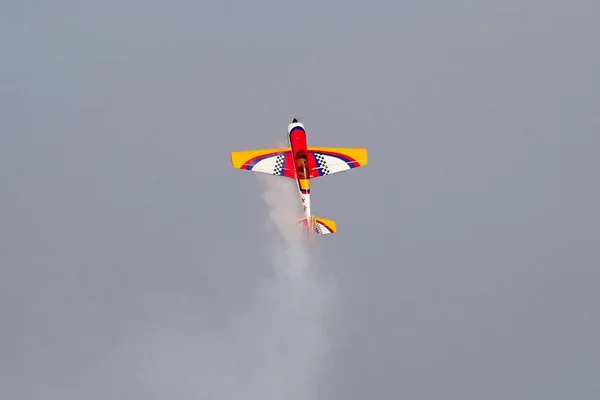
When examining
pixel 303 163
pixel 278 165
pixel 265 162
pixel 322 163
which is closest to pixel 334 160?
pixel 322 163

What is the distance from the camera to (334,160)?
10275 centimetres

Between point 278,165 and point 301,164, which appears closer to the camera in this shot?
point 301,164

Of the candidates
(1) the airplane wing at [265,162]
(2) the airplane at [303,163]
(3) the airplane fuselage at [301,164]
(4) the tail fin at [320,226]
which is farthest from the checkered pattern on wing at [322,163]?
(4) the tail fin at [320,226]

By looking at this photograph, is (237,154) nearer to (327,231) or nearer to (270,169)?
(270,169)

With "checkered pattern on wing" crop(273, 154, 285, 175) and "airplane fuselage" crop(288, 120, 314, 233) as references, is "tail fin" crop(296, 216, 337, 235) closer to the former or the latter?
"airplane fuselage" crop(288, 120, 314, 233)

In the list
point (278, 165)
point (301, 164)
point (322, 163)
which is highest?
point (278, 165)

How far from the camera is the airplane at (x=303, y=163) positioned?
330ft

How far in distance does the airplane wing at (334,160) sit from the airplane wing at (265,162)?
7.04 ft

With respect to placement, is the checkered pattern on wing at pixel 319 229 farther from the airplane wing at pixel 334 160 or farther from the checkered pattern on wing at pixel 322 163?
the checkered pattern on wing at pixel 322 163

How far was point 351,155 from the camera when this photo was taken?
10306cm

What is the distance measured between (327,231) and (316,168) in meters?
5.58

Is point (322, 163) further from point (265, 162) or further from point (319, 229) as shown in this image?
point (319, 229)

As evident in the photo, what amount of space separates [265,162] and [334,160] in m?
5.80

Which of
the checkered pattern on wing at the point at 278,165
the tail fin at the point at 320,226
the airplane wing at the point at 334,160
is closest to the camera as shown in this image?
the tail fin at the point at 320,226
